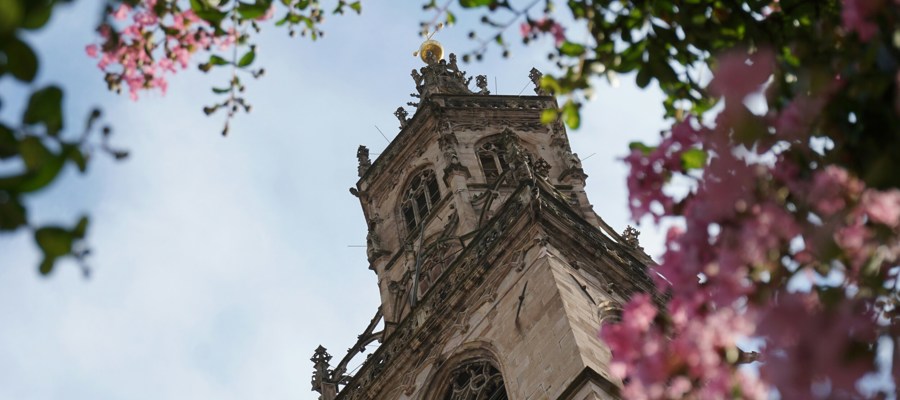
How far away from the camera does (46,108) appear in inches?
180

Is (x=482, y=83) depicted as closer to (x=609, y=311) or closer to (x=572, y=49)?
(x=609, y=311)

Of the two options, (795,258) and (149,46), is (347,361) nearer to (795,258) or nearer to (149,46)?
(149,46)

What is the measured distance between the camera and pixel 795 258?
5266 millimetres

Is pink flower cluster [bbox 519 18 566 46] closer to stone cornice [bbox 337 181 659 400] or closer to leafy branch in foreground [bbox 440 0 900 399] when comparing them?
leafy branch in foreground [bbox 440 0 900 399]

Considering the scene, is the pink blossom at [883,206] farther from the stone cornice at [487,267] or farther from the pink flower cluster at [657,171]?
the stone cornice at [487,267]

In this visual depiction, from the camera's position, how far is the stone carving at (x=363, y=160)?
35094 mm

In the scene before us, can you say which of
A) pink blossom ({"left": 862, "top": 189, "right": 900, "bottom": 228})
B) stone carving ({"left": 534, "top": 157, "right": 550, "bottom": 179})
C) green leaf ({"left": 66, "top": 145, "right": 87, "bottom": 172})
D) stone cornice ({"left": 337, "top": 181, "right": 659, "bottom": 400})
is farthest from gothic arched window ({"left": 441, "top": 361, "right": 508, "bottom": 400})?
green leaf ({"left": 66, "top": 145, "right": 87, "bottom": 172})

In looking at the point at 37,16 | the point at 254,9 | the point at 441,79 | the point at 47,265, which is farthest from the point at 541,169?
the point at 37,16

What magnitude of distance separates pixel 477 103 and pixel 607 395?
51.4 ft

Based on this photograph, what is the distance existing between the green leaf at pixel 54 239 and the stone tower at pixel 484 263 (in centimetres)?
1541

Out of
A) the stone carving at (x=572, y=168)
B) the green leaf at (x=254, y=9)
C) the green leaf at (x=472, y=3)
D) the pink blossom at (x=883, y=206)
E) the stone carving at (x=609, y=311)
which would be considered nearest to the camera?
the pink blossom at (x=883, y=206)

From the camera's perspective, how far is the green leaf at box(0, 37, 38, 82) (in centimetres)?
440

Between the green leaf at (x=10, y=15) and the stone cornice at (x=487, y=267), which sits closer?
the green leaf at (x=10, y=15)

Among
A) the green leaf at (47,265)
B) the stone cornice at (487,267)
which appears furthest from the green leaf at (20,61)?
the stone cornice at (487,267)
